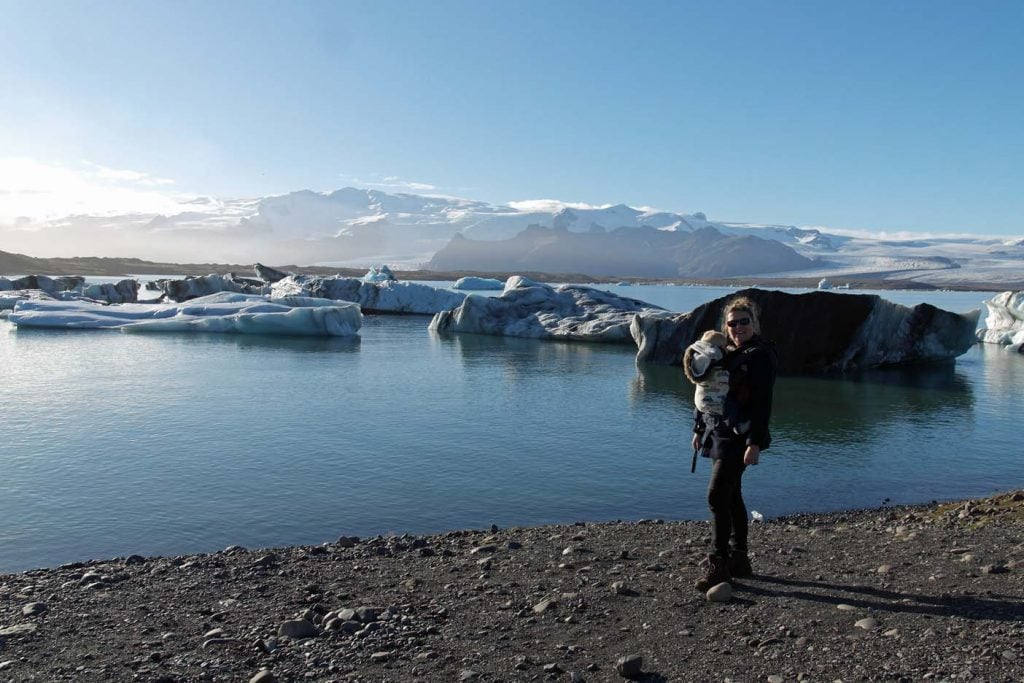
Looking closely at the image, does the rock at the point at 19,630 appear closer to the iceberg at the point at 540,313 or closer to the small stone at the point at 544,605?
the small stone at the point at 544,605

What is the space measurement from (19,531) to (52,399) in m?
8.36

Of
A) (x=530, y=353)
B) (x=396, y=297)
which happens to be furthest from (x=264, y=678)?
(x=396, y=297)

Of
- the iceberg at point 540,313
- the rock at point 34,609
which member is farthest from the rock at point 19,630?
the iceberg at point 540,313

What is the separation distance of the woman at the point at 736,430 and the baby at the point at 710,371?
0.13 ft

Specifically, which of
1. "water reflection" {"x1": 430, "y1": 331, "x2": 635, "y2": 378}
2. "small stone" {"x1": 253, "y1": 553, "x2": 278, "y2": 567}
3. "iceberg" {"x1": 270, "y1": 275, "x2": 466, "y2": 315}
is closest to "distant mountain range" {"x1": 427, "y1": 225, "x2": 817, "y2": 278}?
"iceberg" {"x1": 270, "y1": 275, "x2": 466, "y2": 315}

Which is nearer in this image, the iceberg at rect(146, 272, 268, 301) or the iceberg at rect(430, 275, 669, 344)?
the iceberg at rect(430, 275, 669, 344)

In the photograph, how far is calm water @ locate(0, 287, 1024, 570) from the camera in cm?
825

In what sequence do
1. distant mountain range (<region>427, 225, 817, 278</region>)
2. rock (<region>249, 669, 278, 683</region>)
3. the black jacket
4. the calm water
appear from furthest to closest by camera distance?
1. distant mountain range (<region>427, 225, 817, 278</region>)
2. the calm water
3. the black jacket
4. rock (<region>249, 669, 278, 683</region>)

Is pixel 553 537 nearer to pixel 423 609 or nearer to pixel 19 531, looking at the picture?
pixel 423 609

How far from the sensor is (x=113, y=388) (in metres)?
16.5

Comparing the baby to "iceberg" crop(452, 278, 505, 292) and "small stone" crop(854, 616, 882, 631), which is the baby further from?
"iceberg" crop(452, 278, 505, 292)

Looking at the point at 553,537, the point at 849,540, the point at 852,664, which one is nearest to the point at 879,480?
the point at 849,540

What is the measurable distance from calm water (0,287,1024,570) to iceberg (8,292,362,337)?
22.7 feet

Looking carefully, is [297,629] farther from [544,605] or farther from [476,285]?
[476,285]
